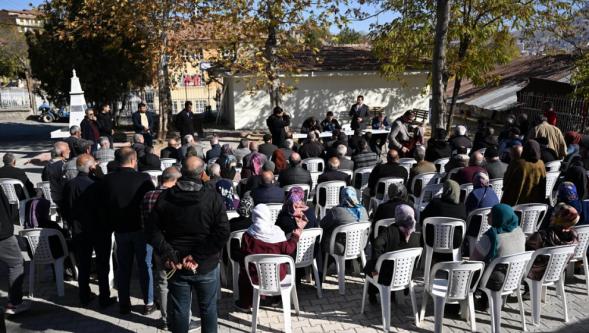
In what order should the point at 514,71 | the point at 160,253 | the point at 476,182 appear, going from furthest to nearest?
the point at 514,71, the point at 476,182, the point at 160,253

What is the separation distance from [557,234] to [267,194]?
3348 millimetres

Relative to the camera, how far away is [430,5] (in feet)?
54.3

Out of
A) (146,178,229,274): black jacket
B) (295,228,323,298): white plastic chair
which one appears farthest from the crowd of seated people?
(295,228,323,298): white plastic chair

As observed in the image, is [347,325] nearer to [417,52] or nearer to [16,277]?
[16,277]

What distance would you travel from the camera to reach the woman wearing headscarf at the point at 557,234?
4969mm

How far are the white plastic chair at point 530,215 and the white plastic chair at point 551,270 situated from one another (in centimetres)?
118

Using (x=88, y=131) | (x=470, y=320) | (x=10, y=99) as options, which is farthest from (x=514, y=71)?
(x=10, y=99)

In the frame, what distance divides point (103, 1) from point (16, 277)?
12.1 metres

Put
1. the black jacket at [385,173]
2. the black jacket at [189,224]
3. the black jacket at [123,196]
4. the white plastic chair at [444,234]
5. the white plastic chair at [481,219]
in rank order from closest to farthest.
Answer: the black jacket at [189,224] → the black jacket at [123,196] → the white plastic chair at [444,234] → the white plastic chair at [481,219] → the black jacket at [385,173]

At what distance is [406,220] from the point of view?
4887 mm

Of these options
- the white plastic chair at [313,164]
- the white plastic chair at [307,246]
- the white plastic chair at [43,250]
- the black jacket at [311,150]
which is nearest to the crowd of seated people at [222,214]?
the white plastic chair at [307,246]

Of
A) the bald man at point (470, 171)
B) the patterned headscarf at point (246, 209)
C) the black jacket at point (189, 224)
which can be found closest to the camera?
the black jacket at point (189, 224)

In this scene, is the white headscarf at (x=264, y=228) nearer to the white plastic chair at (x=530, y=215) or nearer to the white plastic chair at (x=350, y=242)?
the white plastic chair at (x=350, y=242)

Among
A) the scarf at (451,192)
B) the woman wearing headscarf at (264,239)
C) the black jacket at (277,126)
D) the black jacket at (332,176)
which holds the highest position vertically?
the black jacket at (277,126)
